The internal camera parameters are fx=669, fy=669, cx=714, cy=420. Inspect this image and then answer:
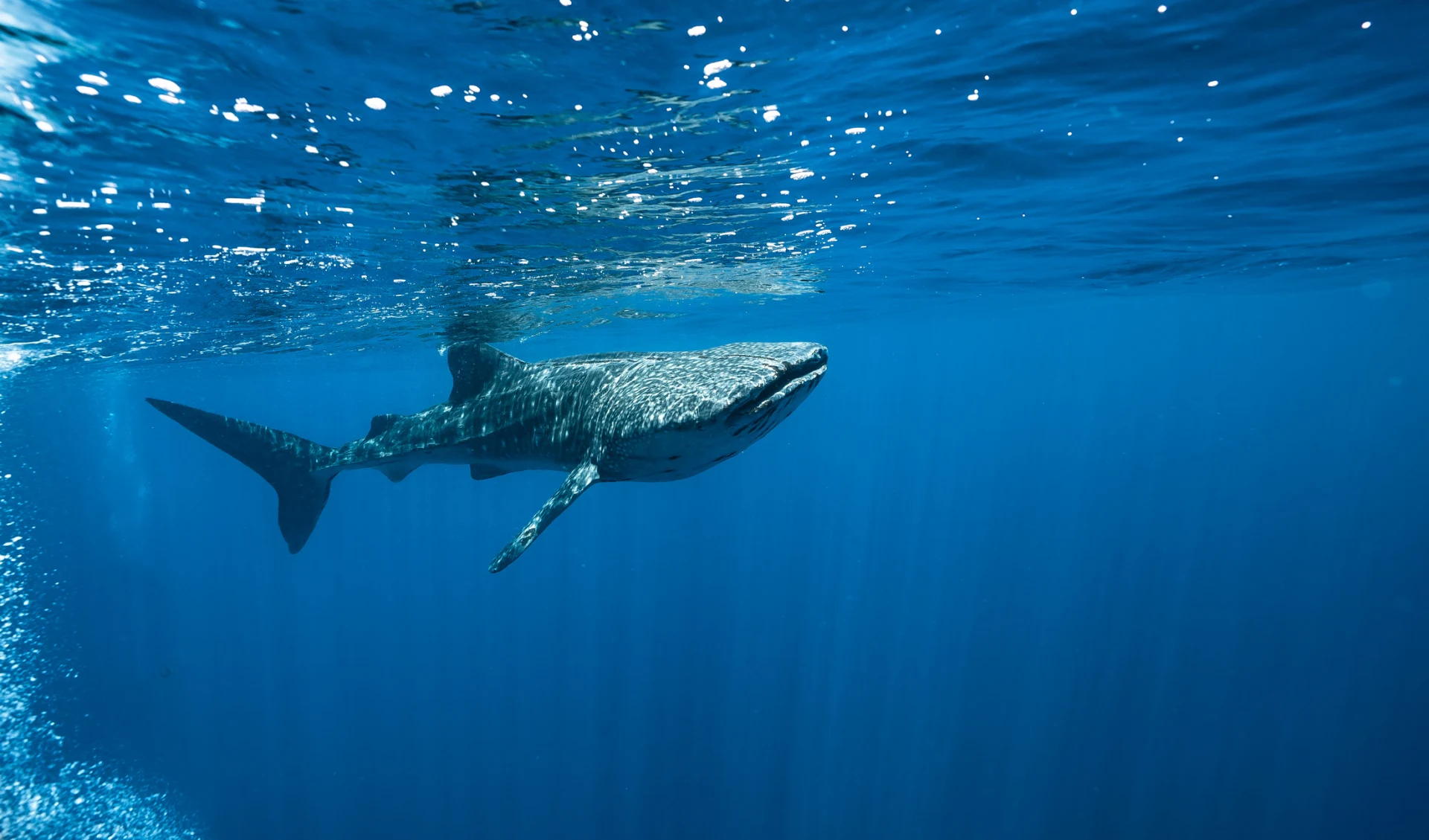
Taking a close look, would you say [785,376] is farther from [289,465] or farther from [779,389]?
[289,465]

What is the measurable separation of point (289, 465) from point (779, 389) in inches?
324

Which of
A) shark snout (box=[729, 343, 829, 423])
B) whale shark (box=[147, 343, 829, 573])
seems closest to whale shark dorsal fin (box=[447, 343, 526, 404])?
whale shark (box=[147, 343, 829, 573])

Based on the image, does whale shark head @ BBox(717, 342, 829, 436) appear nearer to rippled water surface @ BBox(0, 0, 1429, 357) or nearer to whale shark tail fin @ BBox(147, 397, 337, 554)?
rippled water surface @ BBox(0, 0, 1429, 357)

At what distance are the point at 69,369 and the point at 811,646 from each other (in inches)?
1984

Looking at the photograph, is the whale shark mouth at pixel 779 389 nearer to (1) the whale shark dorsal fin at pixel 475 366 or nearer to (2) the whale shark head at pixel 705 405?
(2) the whale shark head at pixel 705 405

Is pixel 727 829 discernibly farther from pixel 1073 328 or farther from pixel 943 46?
pixel 1073 328

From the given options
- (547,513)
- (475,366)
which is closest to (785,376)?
(547,513)

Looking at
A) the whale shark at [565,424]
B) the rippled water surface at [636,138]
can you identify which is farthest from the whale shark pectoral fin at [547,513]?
the rippled water surface at [636,138]

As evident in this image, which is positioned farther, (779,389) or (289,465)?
(289,465)

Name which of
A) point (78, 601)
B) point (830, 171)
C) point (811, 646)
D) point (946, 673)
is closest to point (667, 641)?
point (811, 646)

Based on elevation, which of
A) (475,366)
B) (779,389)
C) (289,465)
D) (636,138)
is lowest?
(289,465)

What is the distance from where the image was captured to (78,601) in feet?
207

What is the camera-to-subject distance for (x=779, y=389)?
4.93m

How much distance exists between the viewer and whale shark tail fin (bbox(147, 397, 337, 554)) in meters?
9.38
